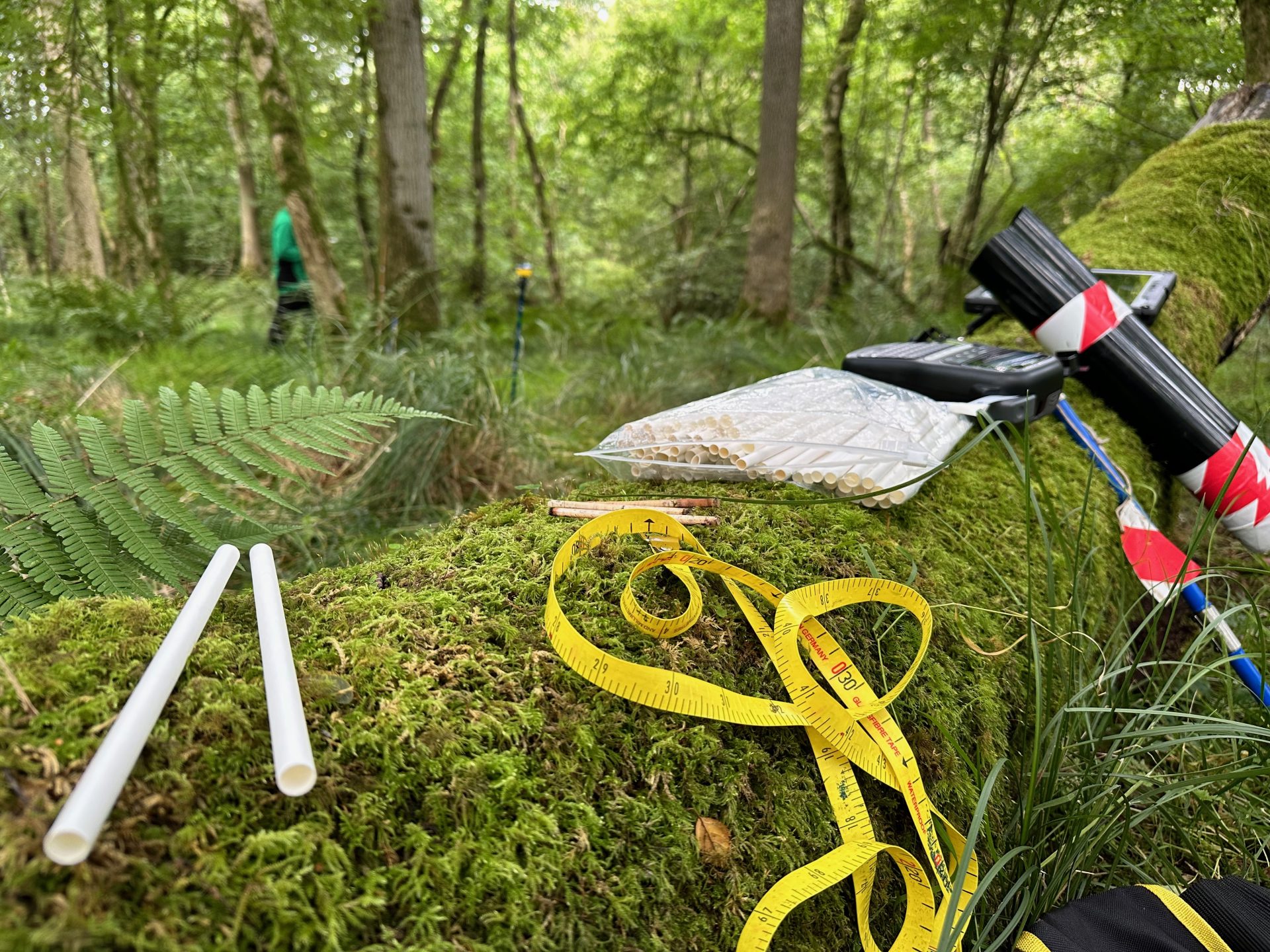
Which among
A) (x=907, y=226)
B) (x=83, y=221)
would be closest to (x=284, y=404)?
(x=83, y=221)

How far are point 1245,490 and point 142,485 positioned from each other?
110 inches

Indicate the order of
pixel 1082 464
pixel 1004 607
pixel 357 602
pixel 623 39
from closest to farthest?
pixel 357 602 < pixel 1004 607 < pixel 1082 464 < pixel 623 39

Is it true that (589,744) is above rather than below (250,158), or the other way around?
below

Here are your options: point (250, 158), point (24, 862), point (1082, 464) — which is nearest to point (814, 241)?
point (1082, 464)

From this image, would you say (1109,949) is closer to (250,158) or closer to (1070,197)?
(1070,197)

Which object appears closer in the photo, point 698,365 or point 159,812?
point 159,812

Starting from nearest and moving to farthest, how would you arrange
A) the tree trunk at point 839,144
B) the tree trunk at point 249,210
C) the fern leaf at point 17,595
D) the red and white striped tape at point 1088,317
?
the fern leaf at point 17,595 → the red and white striped tape at point 1088,317 → the tree trunk at point 839,144 → the tree trunk at point 249,210

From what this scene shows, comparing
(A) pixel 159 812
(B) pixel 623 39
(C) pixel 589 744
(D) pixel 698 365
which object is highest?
(B) pixel 623 39

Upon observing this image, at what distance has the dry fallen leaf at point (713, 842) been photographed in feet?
2.44

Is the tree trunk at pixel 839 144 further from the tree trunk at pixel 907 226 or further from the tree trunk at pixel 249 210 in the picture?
the tree trunk at pixel 249 210

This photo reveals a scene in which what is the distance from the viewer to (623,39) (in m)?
9.35

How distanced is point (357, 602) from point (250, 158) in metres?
11.8

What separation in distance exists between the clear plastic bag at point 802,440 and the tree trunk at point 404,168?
11.2ft

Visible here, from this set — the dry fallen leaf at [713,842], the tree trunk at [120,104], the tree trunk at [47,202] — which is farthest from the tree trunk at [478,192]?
the dry fallen leaf at [713,842]
